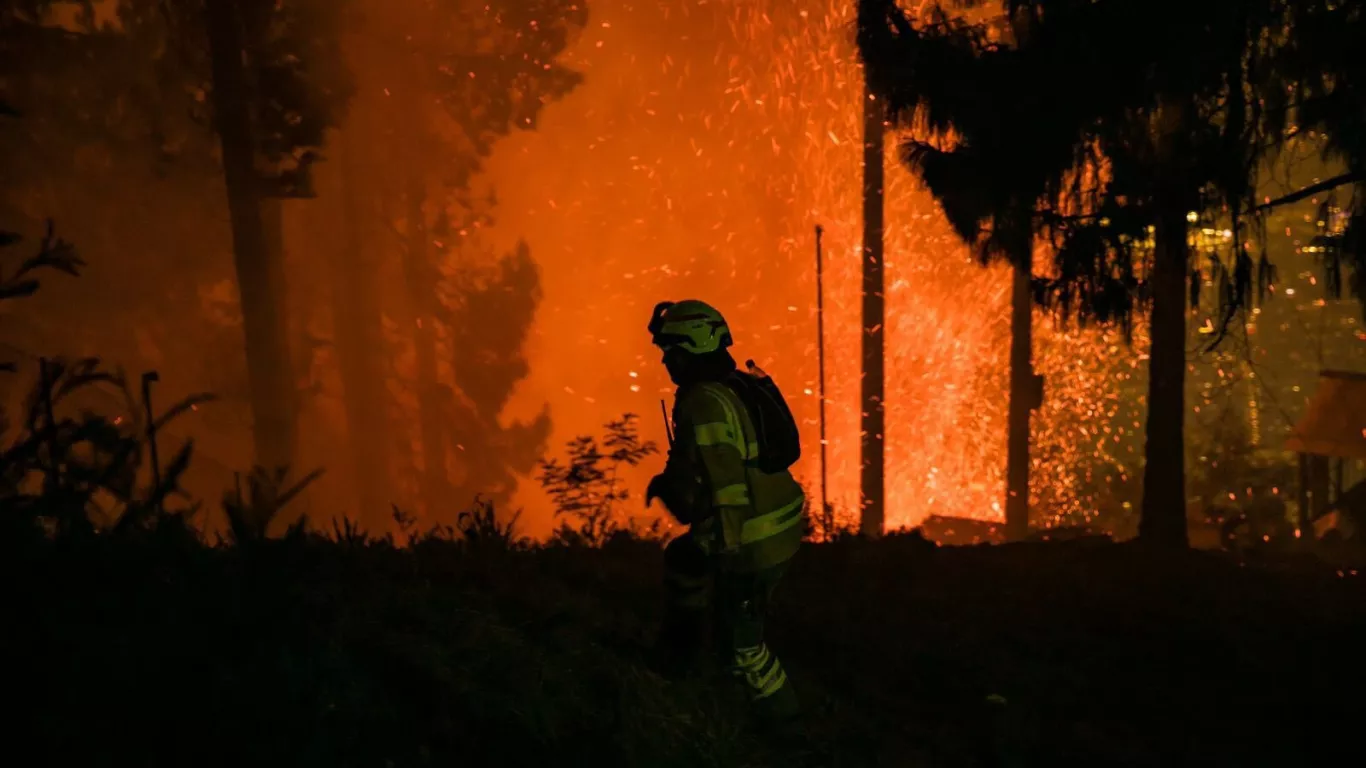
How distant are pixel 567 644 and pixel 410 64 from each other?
2472cm

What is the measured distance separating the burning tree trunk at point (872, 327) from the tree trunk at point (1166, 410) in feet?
20.3

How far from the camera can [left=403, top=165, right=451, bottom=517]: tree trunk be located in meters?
30.3

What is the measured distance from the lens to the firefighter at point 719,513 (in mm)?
3811

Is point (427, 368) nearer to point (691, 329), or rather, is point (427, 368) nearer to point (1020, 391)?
point (1020, 391)

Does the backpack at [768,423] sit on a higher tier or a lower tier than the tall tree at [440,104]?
lower

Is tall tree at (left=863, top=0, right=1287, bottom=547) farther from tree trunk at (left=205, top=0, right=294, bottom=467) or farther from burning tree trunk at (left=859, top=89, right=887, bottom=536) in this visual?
tree trunk at (left=205, top=0, right=294, bottom=467)

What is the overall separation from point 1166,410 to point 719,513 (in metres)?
7.18

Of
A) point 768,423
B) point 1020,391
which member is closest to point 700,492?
point 768,423

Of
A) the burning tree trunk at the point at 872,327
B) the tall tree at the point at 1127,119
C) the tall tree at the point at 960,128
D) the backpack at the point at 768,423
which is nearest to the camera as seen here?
the backpack at the point at 768,423

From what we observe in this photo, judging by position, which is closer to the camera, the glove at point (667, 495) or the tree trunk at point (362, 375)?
the glove at point (667, 495)

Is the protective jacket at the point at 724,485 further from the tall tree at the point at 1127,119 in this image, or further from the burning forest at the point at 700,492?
the tall tree at the point at 1127,119

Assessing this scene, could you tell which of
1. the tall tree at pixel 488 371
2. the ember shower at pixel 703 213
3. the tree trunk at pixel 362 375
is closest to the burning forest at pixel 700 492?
the tree trunk at pixel 362 375

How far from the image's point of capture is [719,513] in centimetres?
380

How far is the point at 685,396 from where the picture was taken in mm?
3912
